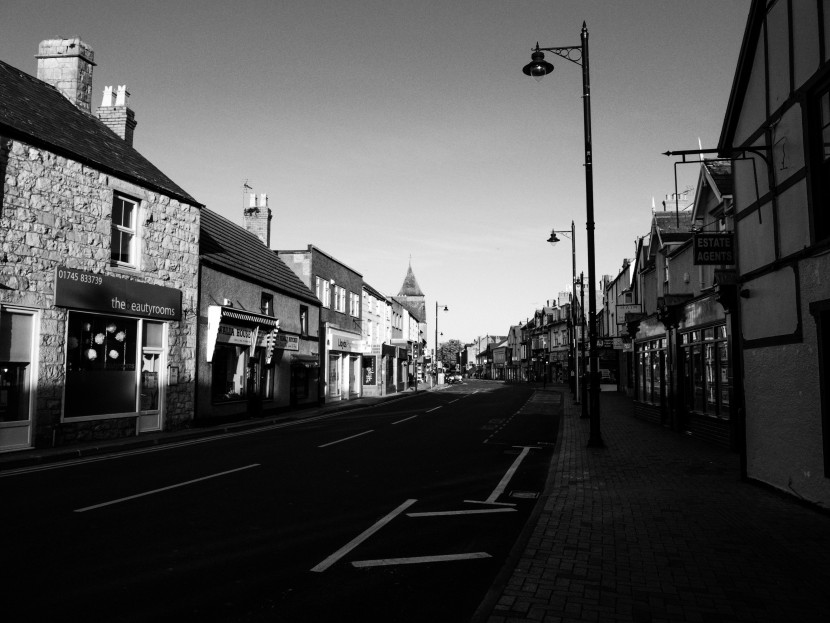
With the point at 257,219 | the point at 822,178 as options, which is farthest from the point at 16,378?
the point at 257,219

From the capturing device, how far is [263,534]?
262 inches

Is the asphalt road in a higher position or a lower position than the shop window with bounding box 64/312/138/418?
lower

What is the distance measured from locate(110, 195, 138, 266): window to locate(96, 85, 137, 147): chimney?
4.79m

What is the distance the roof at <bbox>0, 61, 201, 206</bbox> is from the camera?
14477mm

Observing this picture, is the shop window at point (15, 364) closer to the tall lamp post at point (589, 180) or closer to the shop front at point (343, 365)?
the tall lamp post at point (589, 180)

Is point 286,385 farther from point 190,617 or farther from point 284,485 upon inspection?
point 190,617

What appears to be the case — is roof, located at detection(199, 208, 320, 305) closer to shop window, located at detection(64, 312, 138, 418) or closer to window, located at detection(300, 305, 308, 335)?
window, located at detection(300, 305, 308, 335)

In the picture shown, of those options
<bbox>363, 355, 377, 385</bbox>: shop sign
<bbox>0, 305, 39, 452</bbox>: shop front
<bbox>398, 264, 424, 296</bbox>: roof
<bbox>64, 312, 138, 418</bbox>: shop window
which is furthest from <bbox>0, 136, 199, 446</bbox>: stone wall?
<bbox>398, 264, 424, 296</bbox>: roof

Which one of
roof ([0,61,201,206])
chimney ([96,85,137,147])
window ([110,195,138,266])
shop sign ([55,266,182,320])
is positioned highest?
chimney ([96,85,137,147])

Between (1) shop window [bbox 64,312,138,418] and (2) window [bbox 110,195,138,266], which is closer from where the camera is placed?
(1) shop window [bbox 64,312,138,418]

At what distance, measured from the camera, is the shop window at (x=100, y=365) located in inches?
592

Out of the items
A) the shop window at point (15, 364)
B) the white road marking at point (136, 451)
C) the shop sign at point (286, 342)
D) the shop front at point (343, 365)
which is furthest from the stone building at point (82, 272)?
the shop front at point (343, 365)

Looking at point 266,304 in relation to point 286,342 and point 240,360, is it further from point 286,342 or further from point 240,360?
point 240,360

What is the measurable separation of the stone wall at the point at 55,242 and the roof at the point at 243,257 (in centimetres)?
304
